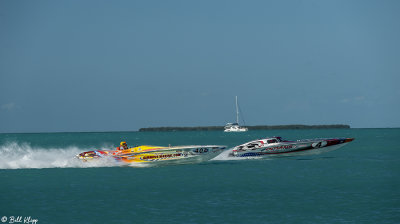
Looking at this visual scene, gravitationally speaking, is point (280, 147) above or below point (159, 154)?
above

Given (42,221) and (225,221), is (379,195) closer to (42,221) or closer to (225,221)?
(225,221)

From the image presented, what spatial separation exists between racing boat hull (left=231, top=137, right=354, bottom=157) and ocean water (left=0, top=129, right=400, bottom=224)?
1.71 m

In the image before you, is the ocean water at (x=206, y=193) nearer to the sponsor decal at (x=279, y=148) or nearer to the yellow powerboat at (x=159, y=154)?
the yellow powerboat at (x=159, y=154)

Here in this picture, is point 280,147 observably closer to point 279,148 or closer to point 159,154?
point 279,148

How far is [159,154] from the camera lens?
1427 inches

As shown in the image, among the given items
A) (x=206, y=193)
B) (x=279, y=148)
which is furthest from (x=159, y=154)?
(x=279, y=148)

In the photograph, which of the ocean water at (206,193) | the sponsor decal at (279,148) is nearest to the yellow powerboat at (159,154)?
the ocean water at (206,193)

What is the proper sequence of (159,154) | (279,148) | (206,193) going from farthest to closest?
(279,148) → (159,154) → (206,193)

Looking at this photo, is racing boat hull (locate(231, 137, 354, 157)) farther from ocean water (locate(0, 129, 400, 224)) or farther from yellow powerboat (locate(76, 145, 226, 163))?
yellow powerboat (locate(76, 145, 226, 163))

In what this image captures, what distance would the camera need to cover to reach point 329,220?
18906 mm

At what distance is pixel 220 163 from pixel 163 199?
17.3 metres

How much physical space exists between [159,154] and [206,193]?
11.2m

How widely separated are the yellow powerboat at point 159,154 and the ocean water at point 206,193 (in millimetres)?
820

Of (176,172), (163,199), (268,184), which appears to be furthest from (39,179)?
(268,184)
